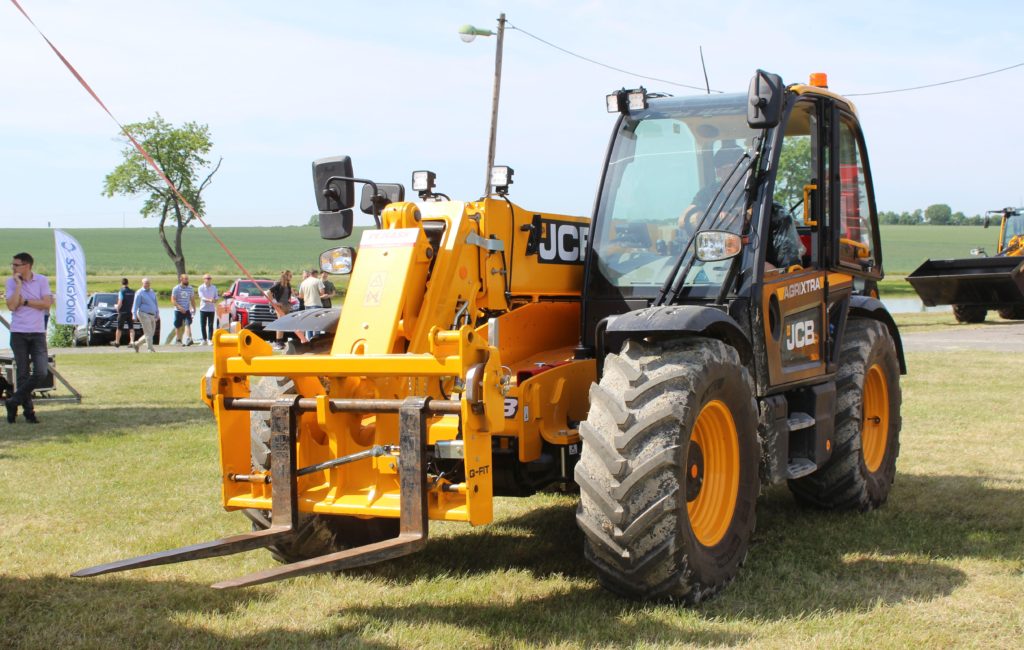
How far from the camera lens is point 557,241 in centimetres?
634

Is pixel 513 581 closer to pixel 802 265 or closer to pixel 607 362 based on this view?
pixel 607 362

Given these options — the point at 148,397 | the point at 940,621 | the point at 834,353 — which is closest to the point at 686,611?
the point at 940,621

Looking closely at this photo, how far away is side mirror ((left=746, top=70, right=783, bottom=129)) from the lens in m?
5.36

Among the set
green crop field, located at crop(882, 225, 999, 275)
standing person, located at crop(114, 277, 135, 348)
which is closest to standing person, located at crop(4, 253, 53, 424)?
standing person, located at crop(114, 277, 135, 348)

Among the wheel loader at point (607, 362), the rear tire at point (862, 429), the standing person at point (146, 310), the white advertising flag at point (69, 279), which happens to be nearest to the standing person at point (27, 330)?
the white advertising flag at point (69, 279)

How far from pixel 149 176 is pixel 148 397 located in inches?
1424

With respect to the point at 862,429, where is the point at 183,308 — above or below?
below

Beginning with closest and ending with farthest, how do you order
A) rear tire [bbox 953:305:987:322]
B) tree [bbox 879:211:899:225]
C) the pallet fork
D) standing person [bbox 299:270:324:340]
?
the pallet fork
standing person [bbox 299:270:324:340]
rear tire [bbox 953:305:987:322]
tree [bbox 879:211:899:225]

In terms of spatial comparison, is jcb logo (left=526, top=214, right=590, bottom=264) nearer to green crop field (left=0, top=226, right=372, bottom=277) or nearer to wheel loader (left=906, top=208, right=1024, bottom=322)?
wheel loader (left=906, top=208, right=1024, bottom=322)

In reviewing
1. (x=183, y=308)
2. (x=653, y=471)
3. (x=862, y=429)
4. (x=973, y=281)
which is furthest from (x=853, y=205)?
(x=183, y=308)

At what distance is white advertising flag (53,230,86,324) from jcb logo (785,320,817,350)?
13.1 m

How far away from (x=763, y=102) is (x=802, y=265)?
1461 millimetres

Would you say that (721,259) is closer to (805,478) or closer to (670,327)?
(670,327)

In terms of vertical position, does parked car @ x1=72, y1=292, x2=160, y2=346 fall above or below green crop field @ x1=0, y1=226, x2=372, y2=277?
below
